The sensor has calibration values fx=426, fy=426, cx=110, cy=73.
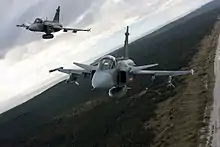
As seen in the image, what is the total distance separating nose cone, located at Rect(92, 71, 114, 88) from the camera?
6359 centimetres

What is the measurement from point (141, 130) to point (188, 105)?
35.2 ft

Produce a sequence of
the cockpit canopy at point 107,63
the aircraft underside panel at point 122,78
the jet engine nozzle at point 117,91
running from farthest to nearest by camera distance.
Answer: the jet engine nozzle at point 117,91, the aircraft underside panel at point 122,78, the cockpit canopy at point 107,63

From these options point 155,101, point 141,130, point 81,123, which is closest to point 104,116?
point 81,123

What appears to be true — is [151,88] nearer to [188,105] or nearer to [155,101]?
[155,101]

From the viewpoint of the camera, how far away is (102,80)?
63625mm

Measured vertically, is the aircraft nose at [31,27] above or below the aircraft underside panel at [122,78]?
above

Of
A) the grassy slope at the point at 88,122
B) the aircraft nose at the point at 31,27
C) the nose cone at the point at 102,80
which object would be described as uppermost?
the aircraft nose at the point at 31,27

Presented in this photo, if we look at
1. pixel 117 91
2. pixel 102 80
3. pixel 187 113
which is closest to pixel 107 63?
pixel 102 80

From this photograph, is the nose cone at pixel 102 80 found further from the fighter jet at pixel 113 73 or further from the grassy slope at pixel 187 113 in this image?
the grassy slope at pixel 187 113

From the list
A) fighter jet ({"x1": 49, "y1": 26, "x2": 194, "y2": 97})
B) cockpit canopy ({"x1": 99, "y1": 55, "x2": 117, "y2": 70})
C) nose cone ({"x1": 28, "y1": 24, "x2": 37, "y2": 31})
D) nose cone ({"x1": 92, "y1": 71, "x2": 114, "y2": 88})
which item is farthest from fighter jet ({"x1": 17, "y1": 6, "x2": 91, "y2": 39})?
nose cone ({"x1": 92, "y1": 71, "x2": 114, "y2": 88})

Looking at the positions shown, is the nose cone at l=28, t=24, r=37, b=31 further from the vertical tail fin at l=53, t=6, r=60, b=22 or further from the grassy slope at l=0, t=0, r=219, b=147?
the grassy slope at l=0, t=0, r=219, b=147

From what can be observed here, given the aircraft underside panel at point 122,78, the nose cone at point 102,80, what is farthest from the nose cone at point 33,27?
the aircraft underside panel at point 122,78

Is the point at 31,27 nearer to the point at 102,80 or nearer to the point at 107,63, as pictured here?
the point at 107,63

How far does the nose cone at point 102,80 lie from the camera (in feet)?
209
